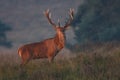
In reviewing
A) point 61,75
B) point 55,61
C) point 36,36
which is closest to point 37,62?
point 55,61

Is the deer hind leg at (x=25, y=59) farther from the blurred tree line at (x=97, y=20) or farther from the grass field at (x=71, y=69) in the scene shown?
the blurred tree line at (x=97, y=20)

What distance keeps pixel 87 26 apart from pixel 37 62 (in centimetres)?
2926

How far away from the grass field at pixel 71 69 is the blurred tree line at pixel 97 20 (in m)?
27.8

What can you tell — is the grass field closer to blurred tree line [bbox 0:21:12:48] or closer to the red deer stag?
the red deer stag

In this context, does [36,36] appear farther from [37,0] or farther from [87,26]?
[37,0]

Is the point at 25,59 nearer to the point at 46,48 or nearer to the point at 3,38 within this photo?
the point at 46,48

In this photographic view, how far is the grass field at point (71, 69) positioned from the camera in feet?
50.1

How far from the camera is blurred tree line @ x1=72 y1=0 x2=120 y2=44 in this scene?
45.6m

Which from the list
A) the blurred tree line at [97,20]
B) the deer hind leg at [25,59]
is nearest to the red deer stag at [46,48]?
the deer hind leg at [25,59]

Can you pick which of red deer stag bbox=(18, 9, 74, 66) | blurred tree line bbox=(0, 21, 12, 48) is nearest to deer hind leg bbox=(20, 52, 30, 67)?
red deer stag bbox=(18, 9, 74, 66)

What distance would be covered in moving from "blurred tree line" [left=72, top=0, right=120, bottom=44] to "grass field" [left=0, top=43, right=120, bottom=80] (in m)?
27.8

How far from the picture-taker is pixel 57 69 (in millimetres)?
15992

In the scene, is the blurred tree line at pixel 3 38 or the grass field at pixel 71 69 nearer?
the grass field at pixel 71 69

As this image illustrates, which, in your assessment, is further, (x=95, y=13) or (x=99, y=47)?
(x=95, y=13)
